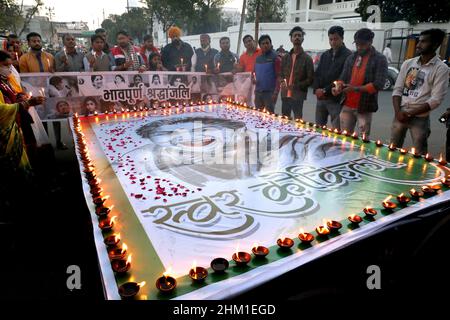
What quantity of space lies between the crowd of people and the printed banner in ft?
0.55

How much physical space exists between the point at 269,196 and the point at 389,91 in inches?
627

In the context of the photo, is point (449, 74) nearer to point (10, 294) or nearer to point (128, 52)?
point (10, 294)

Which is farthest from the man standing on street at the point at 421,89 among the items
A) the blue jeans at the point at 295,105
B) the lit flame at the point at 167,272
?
the lit flame at the point at 167,272

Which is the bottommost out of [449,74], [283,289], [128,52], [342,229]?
[283,289]

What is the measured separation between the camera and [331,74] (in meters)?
5.70

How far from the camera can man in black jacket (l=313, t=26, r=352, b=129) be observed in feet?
18.0

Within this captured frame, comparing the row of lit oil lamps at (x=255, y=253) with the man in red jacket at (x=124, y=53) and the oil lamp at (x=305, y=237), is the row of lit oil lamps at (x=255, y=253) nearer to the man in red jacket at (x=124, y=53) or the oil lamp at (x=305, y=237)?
the oil lamp at (x=305, y=237)

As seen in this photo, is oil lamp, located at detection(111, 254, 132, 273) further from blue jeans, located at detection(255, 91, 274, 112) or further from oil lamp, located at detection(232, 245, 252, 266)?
blue jeans, located at detection(255, 91, 274, 112)

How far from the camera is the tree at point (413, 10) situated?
78.2 ft

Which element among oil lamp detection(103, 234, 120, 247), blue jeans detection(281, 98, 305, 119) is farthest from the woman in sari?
blue jeans detection(281, 98, 305, 119)

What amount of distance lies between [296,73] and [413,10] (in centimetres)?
2490

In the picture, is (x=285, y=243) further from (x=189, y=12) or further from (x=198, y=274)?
(x=189, y=12)
